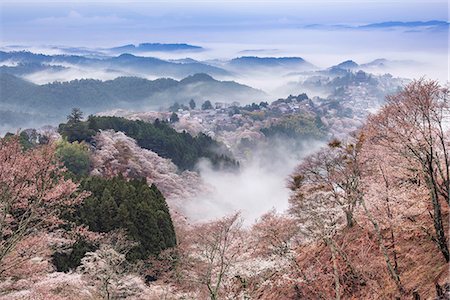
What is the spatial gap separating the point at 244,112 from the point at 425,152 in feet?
513

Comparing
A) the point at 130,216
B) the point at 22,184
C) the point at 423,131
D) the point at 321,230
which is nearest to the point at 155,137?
the point at 130,216

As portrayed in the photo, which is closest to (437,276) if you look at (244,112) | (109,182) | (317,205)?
(317,205)

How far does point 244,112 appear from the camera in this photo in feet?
554

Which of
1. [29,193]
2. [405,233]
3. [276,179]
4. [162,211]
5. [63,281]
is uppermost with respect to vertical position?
[29,193]

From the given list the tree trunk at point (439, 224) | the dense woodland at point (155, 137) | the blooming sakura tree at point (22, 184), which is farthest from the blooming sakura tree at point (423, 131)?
the dense woodland at point (155, 137)

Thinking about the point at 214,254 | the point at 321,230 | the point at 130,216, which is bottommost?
the point at 130,216

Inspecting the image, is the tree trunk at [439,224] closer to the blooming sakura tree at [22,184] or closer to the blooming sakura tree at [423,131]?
the blooming sakura tree at [423,131]

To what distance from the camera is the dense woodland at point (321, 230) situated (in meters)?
12.5

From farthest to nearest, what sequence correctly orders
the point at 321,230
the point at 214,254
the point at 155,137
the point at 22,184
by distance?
the point at 155,137
the point at 214,254
the point at 321,230
the point at 22,184

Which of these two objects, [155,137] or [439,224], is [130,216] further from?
[155,137]

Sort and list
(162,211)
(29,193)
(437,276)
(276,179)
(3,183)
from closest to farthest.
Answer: (3,183)
(29,193)
(437,276)
(162,211)
(276,179)

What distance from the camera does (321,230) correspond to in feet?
56.8

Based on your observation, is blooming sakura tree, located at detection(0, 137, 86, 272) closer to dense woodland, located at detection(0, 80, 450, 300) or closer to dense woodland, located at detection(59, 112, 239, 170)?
dense woodland, located at detection(0, 80, 450, 300)

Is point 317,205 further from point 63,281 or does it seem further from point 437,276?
point 63,281
